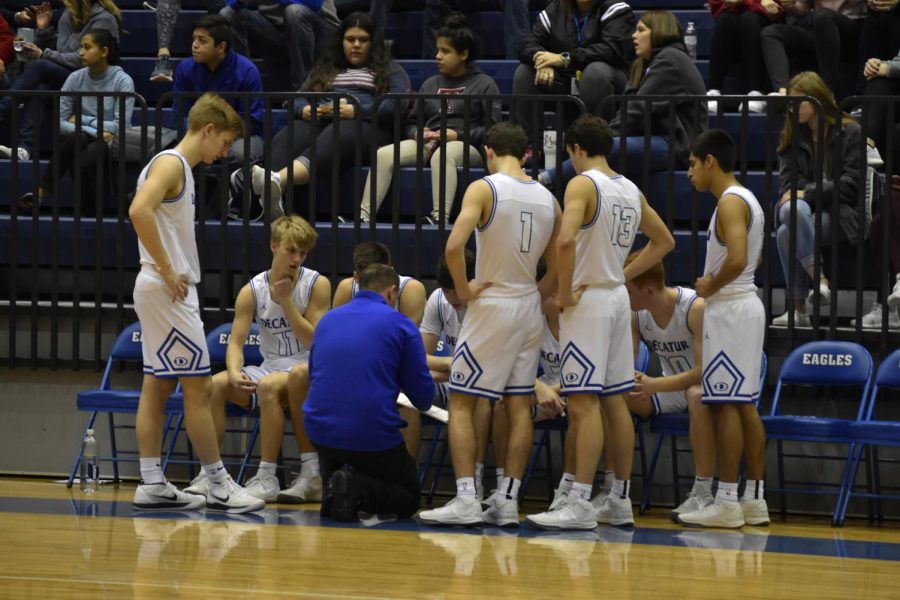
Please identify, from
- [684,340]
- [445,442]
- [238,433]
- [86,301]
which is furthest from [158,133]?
[684,340]

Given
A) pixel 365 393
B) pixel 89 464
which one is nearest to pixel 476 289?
pixel 365 393

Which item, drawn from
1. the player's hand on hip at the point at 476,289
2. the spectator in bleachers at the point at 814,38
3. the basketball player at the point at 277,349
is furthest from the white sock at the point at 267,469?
the spectator in bleachers at the point at 814,38

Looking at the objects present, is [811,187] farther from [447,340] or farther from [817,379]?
[447,340]

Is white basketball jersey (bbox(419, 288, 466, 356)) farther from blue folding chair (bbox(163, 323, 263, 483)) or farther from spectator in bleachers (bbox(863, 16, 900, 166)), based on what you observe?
spectator in bleachers (bbox(863, 16, 900, 166))

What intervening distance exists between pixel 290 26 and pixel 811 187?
14.2 feet

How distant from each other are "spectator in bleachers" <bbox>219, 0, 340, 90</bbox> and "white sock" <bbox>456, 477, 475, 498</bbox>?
460 cm

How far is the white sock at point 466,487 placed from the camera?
6.30 metres

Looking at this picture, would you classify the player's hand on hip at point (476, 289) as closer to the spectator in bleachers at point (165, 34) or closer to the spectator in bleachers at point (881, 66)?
the spectator in bleachers at point (881, 66)

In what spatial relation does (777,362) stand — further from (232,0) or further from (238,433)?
(232,0)

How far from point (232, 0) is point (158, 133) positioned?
2685 mm

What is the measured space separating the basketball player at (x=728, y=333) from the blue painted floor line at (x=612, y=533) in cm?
28

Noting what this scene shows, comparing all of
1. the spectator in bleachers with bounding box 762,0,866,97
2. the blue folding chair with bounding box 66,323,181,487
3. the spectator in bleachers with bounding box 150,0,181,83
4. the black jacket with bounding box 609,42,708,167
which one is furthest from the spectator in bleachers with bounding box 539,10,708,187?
the spectator in bleachers with bounding box 150,0,181,83

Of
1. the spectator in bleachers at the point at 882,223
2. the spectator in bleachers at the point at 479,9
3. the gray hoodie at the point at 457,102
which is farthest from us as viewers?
the spectator in bleachers at the point at 479,9

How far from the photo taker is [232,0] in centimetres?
1033
